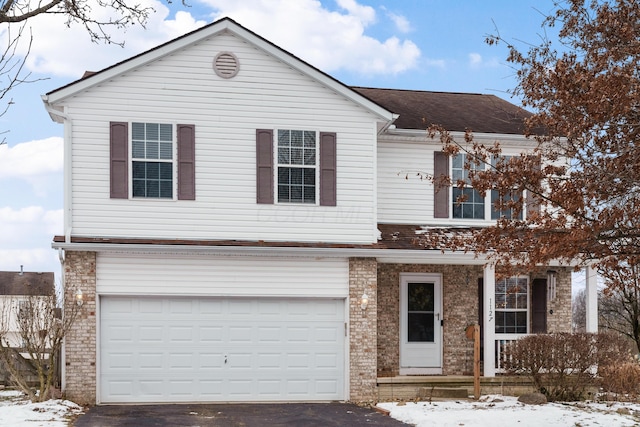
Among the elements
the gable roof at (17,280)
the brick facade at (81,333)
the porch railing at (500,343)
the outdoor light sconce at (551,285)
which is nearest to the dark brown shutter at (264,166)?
the brick facade at (81,333)

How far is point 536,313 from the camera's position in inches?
743

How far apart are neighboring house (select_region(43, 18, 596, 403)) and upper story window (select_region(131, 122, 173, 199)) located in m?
0.02

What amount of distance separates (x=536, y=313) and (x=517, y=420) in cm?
591

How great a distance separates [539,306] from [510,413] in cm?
536

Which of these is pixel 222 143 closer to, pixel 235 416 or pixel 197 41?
pixel 197 41

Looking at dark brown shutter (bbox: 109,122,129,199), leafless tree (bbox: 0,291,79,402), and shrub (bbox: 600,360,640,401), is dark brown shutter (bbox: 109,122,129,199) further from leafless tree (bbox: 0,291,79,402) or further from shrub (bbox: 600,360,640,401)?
shrub (bbox: 600,360,640,401)

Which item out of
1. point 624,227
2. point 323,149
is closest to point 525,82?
point 624,227

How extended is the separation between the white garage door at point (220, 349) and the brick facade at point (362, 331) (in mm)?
296

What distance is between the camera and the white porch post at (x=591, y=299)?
1764 cm

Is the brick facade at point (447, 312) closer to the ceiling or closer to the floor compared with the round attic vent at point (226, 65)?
closer to the floor

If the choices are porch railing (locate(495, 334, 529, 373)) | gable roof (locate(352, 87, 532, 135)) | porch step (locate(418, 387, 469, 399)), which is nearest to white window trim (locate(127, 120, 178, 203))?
gable roof (locate(352, 87, 532, 135))

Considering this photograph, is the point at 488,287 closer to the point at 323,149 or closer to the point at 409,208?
the point at 409,208

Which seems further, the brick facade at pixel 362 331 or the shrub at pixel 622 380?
the brick facade at pixel 362 331

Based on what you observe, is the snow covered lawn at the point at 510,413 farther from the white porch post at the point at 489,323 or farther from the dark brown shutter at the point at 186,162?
the dark brown shutter at the point at 186,162
